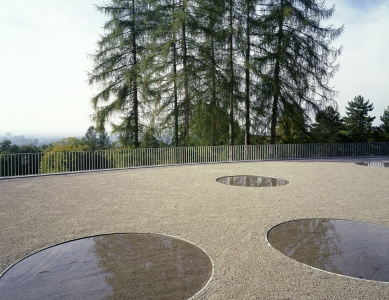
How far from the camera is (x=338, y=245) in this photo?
14.9 feet

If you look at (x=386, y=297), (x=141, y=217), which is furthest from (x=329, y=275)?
(x=141, y=217)

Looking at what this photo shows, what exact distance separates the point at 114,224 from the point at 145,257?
1.63 metres

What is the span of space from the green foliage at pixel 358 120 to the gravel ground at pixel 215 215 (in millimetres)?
16606

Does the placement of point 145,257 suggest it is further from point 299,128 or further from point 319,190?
point 299,128

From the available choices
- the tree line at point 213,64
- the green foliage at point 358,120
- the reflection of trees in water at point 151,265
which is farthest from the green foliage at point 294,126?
the reflection of trees in water at point 151,265

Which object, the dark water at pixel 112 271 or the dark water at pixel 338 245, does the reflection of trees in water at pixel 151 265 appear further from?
the dark water at pixel 338 245

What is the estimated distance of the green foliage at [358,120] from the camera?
85.9 feet

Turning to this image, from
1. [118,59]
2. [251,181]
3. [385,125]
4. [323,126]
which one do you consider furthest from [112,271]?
[385,125]

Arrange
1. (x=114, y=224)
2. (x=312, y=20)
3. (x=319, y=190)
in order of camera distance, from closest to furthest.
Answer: (x=114, y=224) < (x=319, y=190) < (x=312, y=20)

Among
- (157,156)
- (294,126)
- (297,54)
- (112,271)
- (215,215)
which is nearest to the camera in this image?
(112,271)

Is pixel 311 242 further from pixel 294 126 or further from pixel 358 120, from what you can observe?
pixel 358 120

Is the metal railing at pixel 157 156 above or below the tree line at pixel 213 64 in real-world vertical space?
below

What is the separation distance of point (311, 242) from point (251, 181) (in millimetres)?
5827

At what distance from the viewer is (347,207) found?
269 inches
